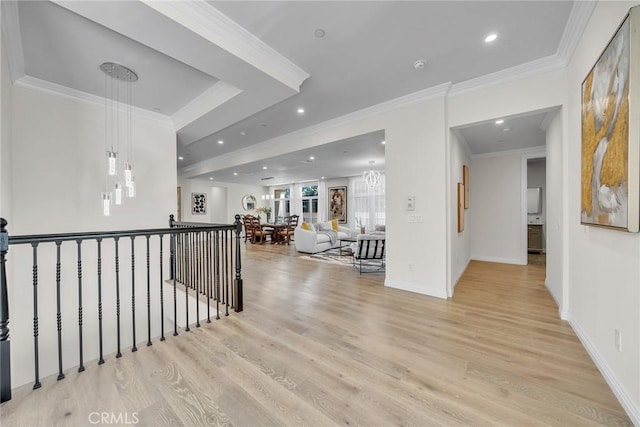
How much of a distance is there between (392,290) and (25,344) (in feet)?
15.4

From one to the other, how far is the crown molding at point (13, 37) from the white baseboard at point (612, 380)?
4.87m

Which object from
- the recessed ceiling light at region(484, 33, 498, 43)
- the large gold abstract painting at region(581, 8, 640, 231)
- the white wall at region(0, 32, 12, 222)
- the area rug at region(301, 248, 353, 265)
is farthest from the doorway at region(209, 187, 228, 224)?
the large gold abstract painting at region(581, 8, 640, 231)

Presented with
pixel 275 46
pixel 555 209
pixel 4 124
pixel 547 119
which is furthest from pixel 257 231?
pixel 547 119

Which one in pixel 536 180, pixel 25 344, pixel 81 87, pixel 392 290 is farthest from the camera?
pixel 536 180

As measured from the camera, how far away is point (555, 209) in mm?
3299

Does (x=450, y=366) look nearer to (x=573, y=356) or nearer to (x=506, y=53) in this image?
(x=573, y=356)

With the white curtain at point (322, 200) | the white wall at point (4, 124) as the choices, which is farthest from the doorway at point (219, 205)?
the white wall at point (4, 124)

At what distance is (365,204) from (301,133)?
5.64 metres

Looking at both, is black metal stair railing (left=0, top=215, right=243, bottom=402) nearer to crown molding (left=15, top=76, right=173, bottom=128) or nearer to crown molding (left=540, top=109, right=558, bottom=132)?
crown molding (left=15, top=76, right=173, bottom=128)

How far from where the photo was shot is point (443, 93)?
3.32 metres

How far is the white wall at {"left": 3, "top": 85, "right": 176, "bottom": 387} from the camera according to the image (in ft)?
9.80

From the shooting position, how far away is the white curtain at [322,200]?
11.1 meters

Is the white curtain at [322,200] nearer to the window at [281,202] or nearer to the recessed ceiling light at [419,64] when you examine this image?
the window at [281,202]

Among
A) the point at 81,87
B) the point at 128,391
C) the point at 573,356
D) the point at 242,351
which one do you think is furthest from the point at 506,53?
the point at 81,87
